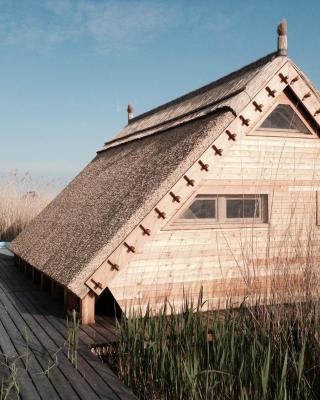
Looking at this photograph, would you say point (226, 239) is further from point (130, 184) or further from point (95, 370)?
point (95, 370)

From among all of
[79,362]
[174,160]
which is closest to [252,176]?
[174,160]

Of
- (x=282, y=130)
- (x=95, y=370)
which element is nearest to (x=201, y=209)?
(x=282, y=130)

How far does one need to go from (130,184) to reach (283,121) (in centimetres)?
235

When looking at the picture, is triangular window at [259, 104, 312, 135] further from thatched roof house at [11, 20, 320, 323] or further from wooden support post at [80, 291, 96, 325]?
wooden support post at [80, 291, 96, 325]

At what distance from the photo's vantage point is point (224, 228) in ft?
20.9

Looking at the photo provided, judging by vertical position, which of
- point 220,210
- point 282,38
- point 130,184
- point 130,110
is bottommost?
point 220,210

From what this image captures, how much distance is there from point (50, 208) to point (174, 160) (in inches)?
170

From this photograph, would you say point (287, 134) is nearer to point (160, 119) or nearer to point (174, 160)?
point (174, 160)

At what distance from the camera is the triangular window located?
6664 mm

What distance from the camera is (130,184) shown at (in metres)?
6.48

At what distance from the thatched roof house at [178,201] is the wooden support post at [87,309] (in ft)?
0.04

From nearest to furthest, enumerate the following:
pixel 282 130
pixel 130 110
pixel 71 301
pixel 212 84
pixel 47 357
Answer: pixel 47 357 → pixel 71 301 → pixel 282 130 → pixel 212 84 → pixel 130 110

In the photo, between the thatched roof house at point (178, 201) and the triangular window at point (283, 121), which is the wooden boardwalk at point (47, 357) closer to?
the thatched roof house at point (178, 201)

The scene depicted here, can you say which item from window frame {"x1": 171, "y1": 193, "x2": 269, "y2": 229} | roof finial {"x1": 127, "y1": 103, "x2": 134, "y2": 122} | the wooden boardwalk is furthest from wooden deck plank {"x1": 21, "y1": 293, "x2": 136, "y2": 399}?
roof finial {"x1": 127, "y1": 103, "x2": 134, "y2": 122}
